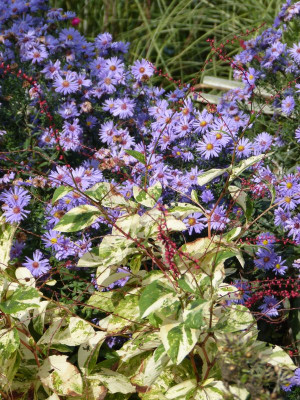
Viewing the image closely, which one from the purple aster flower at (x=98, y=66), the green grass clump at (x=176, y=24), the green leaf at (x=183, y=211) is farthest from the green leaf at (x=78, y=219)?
the green grass clump at (x=176, y=24)

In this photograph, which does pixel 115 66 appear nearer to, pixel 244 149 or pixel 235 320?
pixel 244 149

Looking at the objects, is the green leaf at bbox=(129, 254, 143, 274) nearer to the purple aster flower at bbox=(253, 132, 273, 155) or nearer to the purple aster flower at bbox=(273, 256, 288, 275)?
the purple aster flower at bbox=(273, 256, 288, 275)

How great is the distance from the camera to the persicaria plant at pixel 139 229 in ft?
5.77

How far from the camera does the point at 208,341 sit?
1.85 meters

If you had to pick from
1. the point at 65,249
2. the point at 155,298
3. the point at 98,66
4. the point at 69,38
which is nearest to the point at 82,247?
the point at 65,249

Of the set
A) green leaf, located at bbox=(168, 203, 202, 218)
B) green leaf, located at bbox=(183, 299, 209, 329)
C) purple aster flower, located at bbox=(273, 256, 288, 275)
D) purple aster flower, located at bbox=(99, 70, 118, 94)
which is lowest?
purple aster flower, located at bbox=(273, 256, 288, 275)

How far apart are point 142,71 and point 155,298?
134 cm

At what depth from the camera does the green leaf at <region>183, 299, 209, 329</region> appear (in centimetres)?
156

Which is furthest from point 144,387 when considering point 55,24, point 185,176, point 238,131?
point 55,24

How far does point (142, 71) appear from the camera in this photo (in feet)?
8.93

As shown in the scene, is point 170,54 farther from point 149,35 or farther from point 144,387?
point 144,387

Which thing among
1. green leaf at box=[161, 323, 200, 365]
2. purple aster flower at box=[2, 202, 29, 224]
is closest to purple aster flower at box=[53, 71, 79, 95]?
purple aster flower at box=[2, 202, 29, 224]

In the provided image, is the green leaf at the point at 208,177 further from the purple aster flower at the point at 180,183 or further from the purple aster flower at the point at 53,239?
the purple aster flower at the point at 53,239

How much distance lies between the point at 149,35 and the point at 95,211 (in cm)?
296
